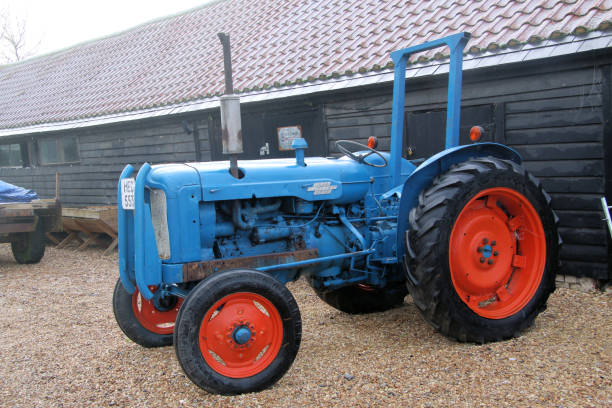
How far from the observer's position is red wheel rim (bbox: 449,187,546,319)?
3.55 meters

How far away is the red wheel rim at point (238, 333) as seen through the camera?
9.79 feet

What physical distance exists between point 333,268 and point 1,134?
11726 mm

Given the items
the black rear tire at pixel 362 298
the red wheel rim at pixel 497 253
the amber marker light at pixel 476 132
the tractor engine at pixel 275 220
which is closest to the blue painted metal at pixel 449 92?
the tractor engine at pixel 275 220

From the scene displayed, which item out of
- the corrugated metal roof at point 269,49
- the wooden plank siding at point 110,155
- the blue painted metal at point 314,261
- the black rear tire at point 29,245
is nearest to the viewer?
the blue painted metal at point 314,261

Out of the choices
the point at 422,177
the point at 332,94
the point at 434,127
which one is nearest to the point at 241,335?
the point at 422,177

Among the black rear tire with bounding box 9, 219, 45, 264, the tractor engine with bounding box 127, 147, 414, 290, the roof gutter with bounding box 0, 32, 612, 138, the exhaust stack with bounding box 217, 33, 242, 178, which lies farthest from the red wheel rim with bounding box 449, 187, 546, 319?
the black rear tire with bounding box 9, 219, 45, 264

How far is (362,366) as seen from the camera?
332 centimetres

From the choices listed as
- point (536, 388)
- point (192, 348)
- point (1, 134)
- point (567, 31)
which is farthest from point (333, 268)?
point (1, 134)

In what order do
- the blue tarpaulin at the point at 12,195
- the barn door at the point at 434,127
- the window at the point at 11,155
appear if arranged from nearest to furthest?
the barn door at the point at 434,127
the blue tarpaulin at the point at 12,195
the window at the point at 11,155

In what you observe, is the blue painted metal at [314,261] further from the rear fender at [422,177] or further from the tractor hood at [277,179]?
the tractor hood at [277,179]

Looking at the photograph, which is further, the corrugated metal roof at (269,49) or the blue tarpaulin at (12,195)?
the blue tarpaulin at (12,195)

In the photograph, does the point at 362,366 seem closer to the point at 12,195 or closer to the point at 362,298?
the point at 362,298

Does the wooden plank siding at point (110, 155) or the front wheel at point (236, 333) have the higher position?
the wooden plank siding at point (110, 155)

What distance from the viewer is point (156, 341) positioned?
384 centimetres
